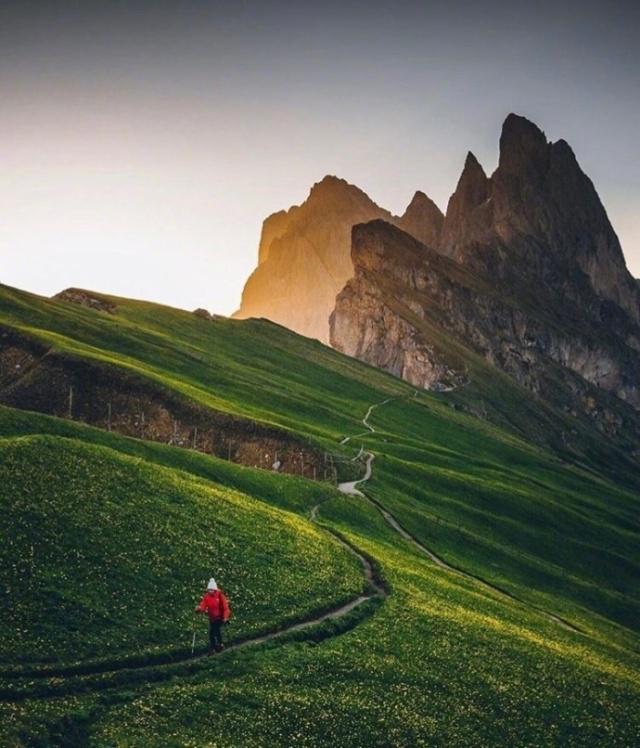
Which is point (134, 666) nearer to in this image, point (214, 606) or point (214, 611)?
point (214, 611)

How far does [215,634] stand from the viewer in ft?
106

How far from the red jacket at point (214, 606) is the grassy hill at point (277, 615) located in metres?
2.02

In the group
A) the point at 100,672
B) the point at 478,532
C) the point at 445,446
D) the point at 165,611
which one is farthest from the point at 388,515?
the point at 445,446

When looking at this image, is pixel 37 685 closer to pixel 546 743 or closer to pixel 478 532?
pixel 546 743

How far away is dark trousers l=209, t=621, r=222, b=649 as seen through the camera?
32.1 meters

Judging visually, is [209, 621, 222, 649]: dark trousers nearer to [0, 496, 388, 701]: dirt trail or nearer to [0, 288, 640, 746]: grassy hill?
[0, 496, 388, 701]: dirt trail

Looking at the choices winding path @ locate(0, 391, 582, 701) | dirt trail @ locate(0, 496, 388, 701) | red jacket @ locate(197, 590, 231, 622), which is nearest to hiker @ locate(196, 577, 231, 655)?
red jacket @ locate(197, 590, 231, 622)

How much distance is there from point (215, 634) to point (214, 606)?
160cm

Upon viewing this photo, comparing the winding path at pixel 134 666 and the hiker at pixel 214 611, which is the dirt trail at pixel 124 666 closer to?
the winding path at pixel 134 666

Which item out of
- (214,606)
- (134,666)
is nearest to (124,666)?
(134,666)

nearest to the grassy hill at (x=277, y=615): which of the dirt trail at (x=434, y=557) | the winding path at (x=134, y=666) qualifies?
the winding path at (x=134, y=666)

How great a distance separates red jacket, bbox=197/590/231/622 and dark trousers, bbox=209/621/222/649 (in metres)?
0.31

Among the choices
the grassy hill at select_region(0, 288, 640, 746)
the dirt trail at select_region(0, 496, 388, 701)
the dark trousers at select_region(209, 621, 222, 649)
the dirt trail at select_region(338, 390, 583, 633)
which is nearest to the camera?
the dirt trail at select_region(0, 496, 388, 701)

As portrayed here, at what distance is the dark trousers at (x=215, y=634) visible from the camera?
32.1m
